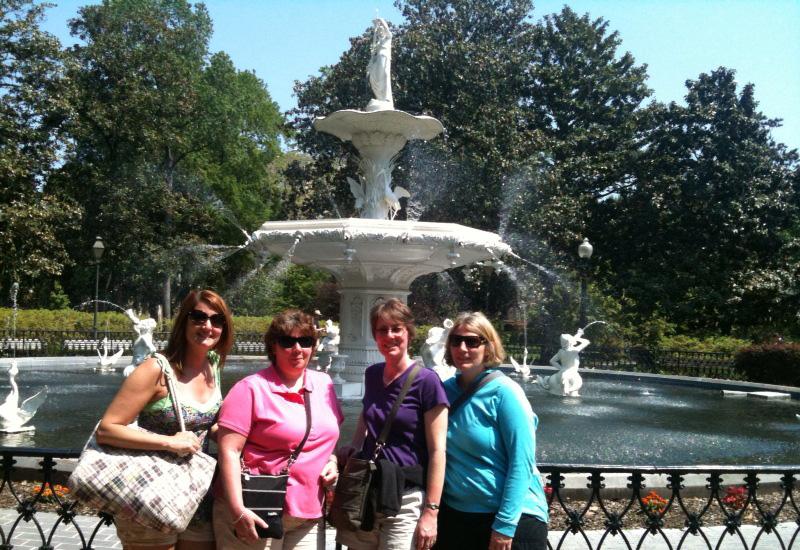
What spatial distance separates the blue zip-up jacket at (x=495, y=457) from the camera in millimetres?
2912

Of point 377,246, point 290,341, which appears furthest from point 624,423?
point 290,341

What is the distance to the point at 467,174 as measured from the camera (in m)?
28.4

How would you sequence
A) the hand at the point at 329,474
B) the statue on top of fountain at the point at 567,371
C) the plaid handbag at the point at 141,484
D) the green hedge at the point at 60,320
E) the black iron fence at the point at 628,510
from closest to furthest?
the plaid handbag at the point at 141,484
the hand at the point at 329,474
the black iron fence at the point at 628,510
the statue on top of fountain at the point at 567,371
the green hedge at the point at 60,320

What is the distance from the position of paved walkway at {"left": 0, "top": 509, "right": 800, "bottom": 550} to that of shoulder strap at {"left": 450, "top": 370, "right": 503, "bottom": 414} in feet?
7.10

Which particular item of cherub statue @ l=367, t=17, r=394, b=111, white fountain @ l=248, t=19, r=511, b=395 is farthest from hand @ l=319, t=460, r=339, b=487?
cherub statue @ l=367, t=17, r=394, b=111

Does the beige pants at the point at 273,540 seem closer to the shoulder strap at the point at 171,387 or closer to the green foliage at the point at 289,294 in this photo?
the shoulder strap at the point at 171,387

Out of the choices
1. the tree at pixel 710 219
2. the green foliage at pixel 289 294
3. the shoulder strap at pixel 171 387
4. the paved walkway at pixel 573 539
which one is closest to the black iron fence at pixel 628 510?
the paved walkway at pixel 573 539

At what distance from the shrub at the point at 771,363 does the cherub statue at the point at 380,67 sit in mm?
11744

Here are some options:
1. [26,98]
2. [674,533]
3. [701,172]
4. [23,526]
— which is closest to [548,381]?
[674,533]

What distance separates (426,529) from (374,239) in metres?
7.16

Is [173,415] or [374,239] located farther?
[374,239]

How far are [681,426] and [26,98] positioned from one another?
26610mm

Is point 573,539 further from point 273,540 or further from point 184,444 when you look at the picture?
point 184,444

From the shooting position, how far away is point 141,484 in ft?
9.09
